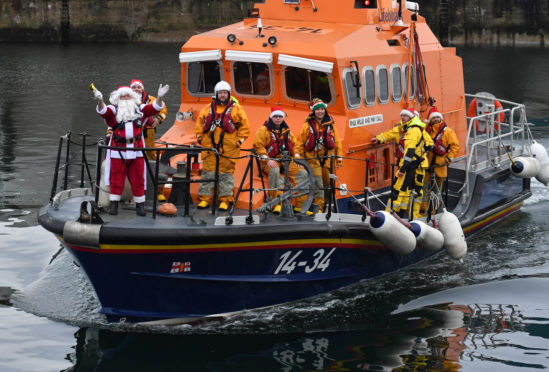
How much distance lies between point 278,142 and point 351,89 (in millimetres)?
1306

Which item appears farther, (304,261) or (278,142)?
(278,142)

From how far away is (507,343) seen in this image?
27.5ft

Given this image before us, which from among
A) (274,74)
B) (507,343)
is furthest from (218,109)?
(507,343)

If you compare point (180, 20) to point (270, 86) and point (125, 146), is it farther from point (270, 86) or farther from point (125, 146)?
point (125, 146)

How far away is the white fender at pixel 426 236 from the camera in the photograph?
9.34 metres

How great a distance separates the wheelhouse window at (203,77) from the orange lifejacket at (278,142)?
154cm

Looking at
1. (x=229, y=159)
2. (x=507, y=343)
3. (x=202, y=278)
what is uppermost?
(x=229, y=159)

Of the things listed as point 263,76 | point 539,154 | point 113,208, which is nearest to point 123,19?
point 539,154

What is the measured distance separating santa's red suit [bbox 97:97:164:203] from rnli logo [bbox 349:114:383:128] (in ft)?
7.84

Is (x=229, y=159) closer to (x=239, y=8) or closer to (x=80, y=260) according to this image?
(x=80, y=260)

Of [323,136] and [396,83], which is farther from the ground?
[396,83]

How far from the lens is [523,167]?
12133mm

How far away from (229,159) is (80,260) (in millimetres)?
1834

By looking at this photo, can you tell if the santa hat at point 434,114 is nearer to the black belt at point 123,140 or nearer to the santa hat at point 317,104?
the santa hat at point 317,104
